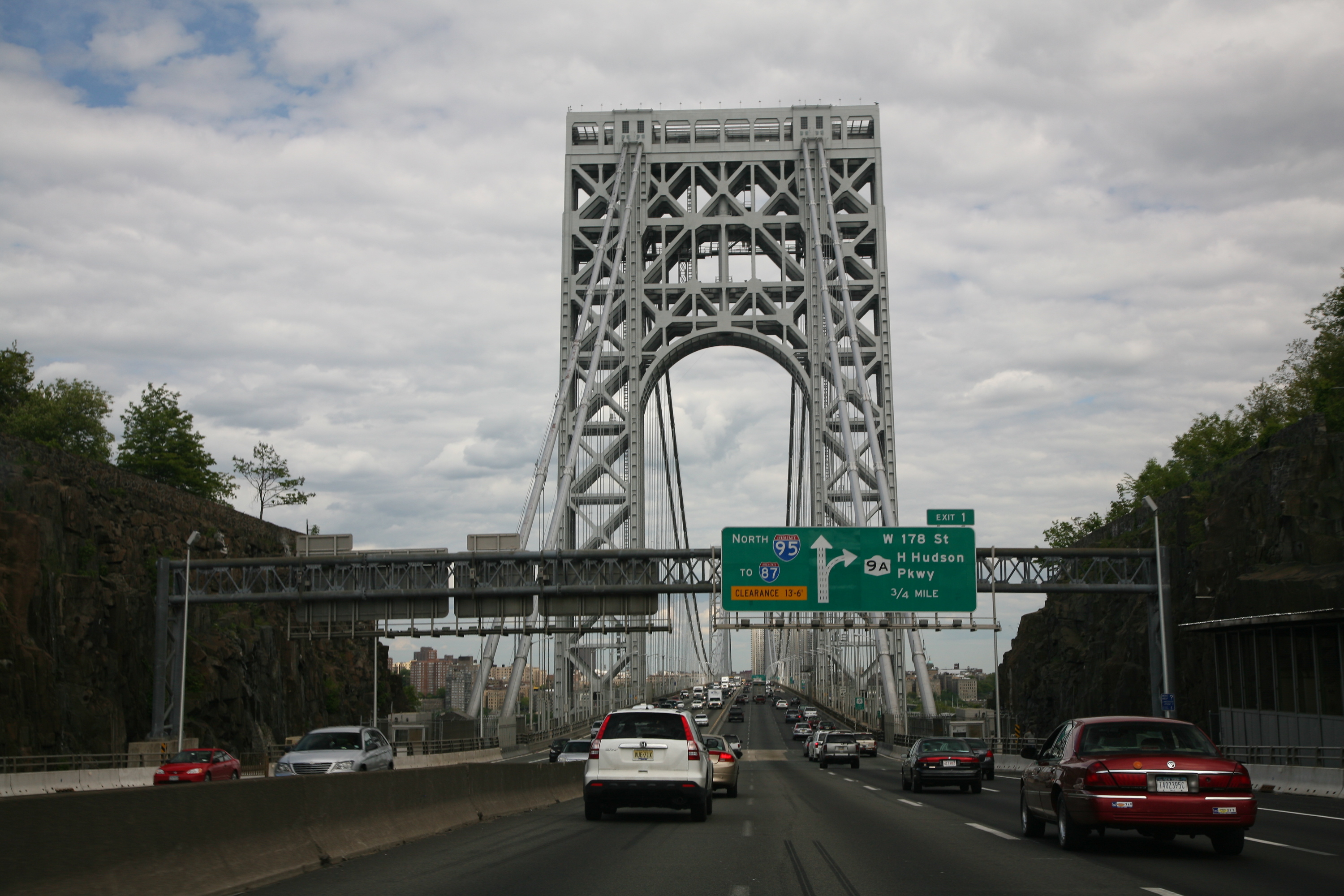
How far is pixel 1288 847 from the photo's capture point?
14789 mm

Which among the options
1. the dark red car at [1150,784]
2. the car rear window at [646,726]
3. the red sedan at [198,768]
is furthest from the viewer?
the red sedan at [198,768]

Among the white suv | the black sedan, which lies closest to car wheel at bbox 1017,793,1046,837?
the white suv

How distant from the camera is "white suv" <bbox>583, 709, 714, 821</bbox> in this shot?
18.6m

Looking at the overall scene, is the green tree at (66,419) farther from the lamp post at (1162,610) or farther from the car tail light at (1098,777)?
the car tail light at (1098,777)

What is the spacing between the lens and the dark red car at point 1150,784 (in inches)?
512

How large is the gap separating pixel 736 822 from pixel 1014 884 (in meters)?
8.17

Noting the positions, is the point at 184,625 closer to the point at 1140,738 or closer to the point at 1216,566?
the point at 1216,566

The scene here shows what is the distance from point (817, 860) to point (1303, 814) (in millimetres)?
11913

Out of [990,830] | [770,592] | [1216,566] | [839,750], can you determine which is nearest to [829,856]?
[990,830]

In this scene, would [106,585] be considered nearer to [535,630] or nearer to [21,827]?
[535,630]

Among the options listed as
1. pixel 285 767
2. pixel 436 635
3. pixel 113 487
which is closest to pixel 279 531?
pixel 113 487

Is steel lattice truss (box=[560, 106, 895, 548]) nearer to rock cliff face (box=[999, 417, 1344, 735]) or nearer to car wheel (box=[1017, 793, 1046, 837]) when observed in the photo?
rock cliff face (box=[999, 417, 1344, 735])

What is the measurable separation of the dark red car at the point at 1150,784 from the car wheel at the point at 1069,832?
11mm

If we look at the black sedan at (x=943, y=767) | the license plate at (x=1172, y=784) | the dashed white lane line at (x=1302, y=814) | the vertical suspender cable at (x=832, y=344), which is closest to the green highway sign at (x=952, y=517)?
the black sedan at (x=943, y=767)
